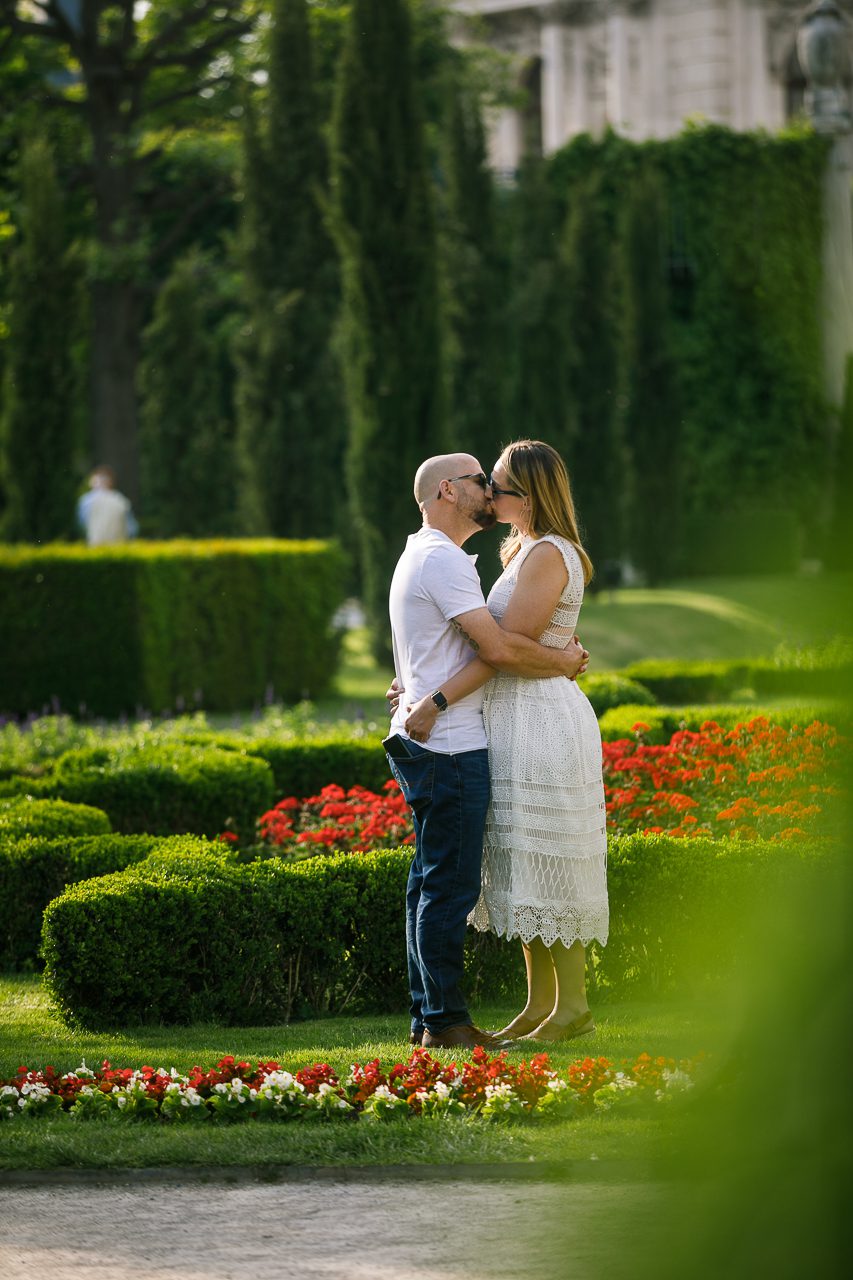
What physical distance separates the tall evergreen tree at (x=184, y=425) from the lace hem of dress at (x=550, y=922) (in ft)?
58.3

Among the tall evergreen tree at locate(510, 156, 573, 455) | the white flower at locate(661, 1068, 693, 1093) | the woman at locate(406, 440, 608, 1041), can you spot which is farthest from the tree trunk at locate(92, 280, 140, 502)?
the white flower at locate(661, 1068, 693, 1093)

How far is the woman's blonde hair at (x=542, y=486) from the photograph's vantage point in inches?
197

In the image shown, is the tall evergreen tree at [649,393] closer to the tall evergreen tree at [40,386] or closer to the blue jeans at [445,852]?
the tall evergreen tree at [40,386]

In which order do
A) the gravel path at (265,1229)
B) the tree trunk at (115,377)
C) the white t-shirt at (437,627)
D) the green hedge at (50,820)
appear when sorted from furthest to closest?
the tree trunk at (115,377)
the green hedge at (50,820)
the white t-shirt at (437,627)
the gravel path at (265,1229)

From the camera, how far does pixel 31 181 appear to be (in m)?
19.2

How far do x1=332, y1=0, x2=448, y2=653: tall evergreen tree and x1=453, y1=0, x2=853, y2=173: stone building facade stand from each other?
2701 cm

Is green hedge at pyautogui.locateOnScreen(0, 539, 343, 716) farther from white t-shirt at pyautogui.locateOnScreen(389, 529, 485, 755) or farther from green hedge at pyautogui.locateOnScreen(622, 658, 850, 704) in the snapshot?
white t-shirt at pyautogui.locateOnScreen(389, 529, 485, 755)

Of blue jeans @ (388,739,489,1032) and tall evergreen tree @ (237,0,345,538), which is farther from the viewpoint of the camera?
tall evergreen tree @ (237,0,345,538)

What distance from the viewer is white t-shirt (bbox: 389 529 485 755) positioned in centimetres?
490

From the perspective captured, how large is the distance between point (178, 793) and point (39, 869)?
4.14 feet

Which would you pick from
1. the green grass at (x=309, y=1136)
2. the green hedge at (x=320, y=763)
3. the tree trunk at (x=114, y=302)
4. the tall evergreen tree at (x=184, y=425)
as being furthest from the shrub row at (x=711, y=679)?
the tree trunk at (x=114, y=302)

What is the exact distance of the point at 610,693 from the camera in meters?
10.2

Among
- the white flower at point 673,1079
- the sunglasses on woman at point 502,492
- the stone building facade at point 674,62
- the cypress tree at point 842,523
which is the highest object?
the stone building facade at point 674,62

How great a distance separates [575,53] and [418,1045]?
4788 centimetres
